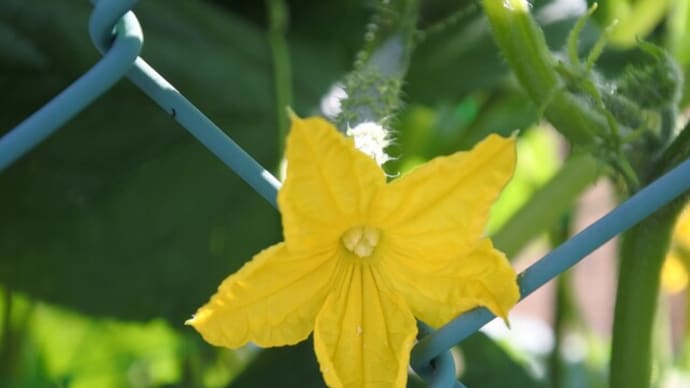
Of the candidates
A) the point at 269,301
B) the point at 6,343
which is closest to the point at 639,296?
the point at 269,301

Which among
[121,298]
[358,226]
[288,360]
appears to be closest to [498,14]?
[358,226]

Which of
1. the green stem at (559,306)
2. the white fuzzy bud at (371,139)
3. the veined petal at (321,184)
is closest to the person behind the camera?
the veined petal at (321,184)

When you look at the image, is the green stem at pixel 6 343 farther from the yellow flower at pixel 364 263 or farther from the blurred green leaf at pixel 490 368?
the yellow flower at pixel 364 263

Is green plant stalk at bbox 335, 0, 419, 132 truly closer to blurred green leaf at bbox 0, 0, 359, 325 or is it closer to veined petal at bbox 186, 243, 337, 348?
veined petal at bbox 186, 243, 337, 348

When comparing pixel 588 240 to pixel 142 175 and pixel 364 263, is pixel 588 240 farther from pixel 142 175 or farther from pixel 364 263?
pixel 142 175

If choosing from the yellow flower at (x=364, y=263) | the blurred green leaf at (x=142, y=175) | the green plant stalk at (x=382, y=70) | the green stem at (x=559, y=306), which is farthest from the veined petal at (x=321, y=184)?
the green stem at (x=559, y=306)

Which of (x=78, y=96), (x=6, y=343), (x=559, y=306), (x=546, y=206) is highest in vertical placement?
(x=78, y=96)
